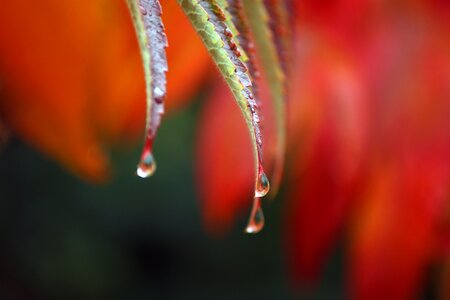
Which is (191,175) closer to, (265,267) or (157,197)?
(157,197)

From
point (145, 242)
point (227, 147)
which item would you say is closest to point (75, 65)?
point (227, 147)

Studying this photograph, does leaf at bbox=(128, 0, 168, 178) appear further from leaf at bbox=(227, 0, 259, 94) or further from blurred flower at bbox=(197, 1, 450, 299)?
blurred flower at bbox=(197, 1, 450, 299)

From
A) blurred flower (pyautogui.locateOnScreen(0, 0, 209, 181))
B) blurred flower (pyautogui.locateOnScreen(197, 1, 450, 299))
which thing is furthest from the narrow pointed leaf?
blurred flower (pyautogui.locateOnScreen(197, 1, 450, 299))

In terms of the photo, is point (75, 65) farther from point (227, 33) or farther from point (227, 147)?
point (227, 33)

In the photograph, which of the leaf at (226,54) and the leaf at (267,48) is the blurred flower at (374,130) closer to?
the leaf at (267,48)

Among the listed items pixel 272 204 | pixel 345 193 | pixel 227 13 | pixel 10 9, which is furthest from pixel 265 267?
pixel 227 13

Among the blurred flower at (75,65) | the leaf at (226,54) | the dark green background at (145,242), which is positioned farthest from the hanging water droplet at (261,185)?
the dark green background at (145,242)
